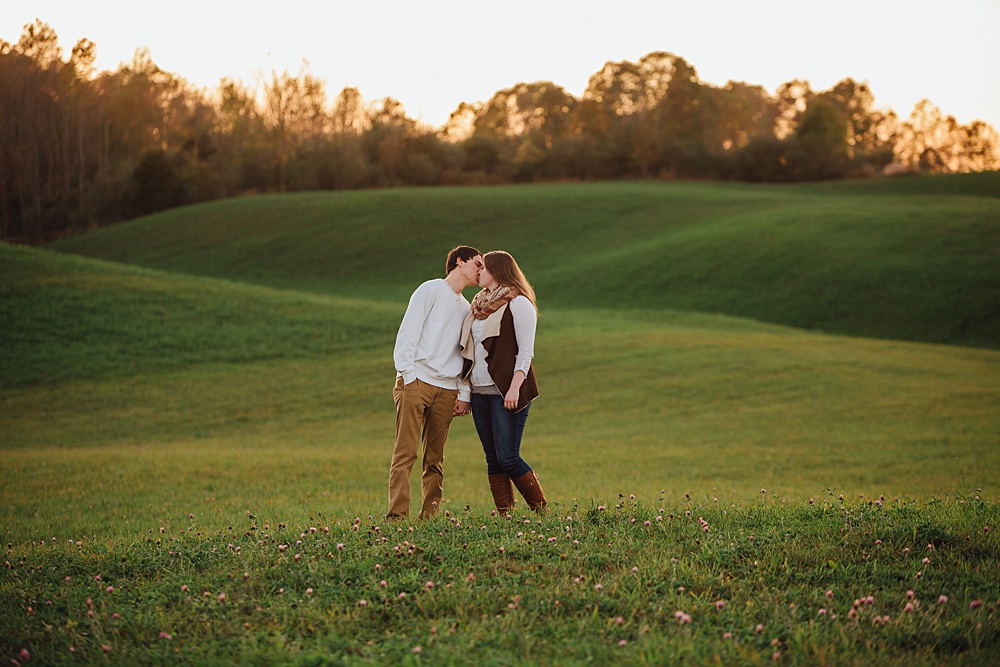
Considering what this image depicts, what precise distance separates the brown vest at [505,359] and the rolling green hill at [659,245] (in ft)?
107

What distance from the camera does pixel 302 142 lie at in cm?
8288

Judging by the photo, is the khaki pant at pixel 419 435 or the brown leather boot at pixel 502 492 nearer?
the khaki pant at pixel 419 435

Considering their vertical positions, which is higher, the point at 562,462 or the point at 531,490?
the point at 531,490

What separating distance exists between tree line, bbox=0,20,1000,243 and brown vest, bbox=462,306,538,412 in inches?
2955

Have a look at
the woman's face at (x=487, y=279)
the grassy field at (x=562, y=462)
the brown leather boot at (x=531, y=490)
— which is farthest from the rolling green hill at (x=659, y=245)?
the woman's face at (x=487, y=279)

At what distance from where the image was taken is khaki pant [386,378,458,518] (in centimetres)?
754

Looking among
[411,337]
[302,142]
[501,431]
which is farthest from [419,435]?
[302,142]

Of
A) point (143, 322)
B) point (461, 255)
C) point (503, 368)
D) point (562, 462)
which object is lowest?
point (562, 462)

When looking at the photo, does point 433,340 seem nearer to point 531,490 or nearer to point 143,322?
point 531,490

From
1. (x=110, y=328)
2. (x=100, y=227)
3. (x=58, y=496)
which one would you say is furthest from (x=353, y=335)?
(x=100, y=227)

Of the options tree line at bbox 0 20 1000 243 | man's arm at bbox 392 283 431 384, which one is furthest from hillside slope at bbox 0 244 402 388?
tree line at bbox 0 20 1000 243

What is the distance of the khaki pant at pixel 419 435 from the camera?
754 centimetres

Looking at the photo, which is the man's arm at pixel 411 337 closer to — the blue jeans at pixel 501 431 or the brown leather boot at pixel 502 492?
the blue jeans at pixel 501 431

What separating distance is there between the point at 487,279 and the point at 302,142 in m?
80.4
